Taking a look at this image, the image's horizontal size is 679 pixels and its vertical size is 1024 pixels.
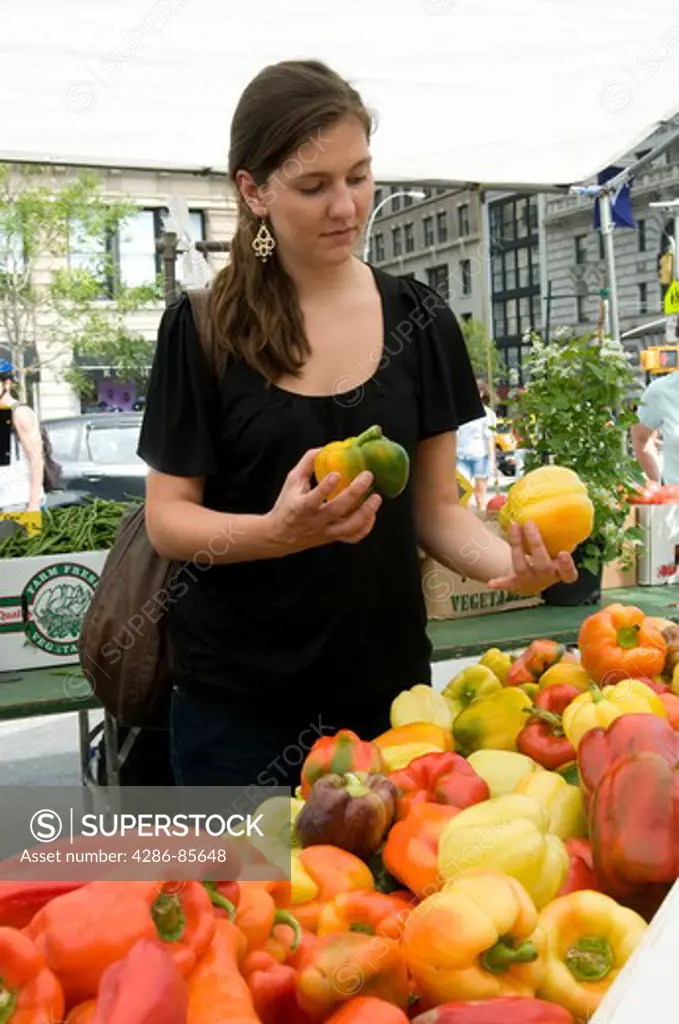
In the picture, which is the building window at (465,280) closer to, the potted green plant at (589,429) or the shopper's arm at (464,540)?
the potted green plant at (589,429)

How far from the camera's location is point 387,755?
5.75 feet

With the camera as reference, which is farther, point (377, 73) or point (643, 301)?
point (643, 301)

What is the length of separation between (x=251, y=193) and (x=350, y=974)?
1315 mm

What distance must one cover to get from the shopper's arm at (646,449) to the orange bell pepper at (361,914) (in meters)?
4.55

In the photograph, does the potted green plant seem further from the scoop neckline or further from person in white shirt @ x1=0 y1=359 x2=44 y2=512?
person in white shirt @ x1=0 y1=359 x2=44 y2=512

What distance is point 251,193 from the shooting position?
1961 millimetres

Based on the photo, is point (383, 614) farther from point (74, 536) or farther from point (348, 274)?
point (74, 536)

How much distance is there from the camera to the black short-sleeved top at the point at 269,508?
1.96 metres

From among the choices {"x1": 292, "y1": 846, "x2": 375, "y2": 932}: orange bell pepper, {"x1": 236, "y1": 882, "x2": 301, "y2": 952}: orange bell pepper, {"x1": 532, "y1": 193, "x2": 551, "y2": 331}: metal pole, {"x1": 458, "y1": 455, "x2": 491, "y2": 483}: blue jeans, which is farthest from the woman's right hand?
{"x1": 532, "y1": 193, "x2": 551, "y2": 331}: metal pole

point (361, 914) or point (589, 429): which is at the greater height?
point (589, 429)

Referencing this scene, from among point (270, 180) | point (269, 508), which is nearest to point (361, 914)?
point (269, 508)

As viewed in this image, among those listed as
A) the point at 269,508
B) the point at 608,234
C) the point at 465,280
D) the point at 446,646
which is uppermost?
the point at 465,280

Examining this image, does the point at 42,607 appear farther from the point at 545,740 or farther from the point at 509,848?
the point at 509,848

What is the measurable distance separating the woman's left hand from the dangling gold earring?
2.11 feet
